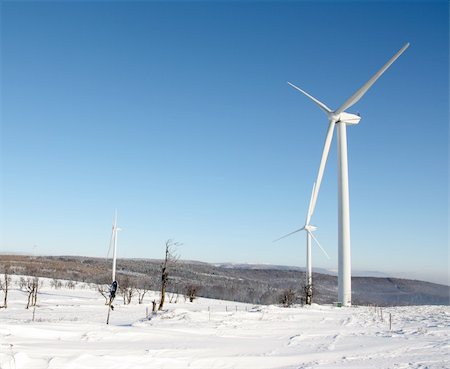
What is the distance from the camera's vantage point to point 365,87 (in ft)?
119

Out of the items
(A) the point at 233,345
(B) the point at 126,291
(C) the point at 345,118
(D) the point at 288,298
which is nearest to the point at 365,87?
(C) the point at 345,118

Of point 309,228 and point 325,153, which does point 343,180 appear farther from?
point 309,228

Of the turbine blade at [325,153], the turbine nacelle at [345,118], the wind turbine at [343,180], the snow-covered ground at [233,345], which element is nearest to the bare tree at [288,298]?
the wind turbine at [343,180]

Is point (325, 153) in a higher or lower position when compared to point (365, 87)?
lower

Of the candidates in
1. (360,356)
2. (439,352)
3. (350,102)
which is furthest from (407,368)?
(350,102)

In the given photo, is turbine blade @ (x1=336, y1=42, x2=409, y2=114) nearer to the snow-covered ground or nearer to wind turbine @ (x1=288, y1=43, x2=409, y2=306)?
wind turbine @ (x1=288, y1=43, x2=409, y2=306)

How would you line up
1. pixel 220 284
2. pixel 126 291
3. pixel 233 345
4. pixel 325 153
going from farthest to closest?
pixel 220 284
pixel 126 291
pixel 325 153
pixel 233 345

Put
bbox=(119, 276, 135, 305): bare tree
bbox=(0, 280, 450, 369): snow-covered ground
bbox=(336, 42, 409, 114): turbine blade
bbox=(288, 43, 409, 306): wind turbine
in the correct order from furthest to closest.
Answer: bbox=(119, 276, 135, 305): bare tree → bbox=(288, 43, 409, 306): wind turbine → bbox=(336, 42, 409, 114): turbine blade → bbox=(0, 280, 450, 369): snow-covered ground

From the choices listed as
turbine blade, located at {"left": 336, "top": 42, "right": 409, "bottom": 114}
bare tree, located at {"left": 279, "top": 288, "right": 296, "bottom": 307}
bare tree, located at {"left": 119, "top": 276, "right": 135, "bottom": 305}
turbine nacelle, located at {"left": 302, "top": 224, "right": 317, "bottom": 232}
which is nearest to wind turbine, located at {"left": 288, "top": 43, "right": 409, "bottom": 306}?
turbine blade, located at {"left": 336, "top": 42, "right": 409, "bottom": 114}

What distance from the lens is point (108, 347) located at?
49.8 ft

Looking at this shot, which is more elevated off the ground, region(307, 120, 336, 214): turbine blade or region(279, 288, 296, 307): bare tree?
region(307, 120, 336, 214): turbine blade

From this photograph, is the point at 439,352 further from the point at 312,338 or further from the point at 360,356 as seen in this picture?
the point at 312,338

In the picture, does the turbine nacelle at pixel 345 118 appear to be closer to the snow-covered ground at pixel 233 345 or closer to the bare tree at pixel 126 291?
the snow-covered ground at pixel 233 345

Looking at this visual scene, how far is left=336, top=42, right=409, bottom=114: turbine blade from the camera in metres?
32.5
